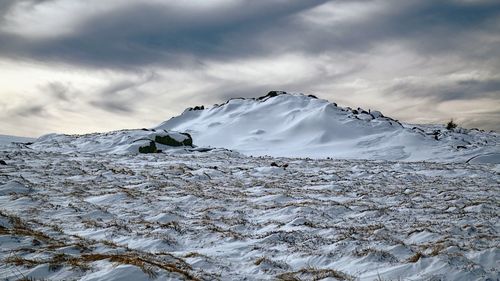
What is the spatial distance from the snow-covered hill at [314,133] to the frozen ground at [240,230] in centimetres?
3087

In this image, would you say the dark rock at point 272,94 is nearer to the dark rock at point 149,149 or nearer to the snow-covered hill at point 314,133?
the snow-covered hill at point 314,133

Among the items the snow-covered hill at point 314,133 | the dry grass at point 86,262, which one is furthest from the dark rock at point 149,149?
the dry grass at point 86,262

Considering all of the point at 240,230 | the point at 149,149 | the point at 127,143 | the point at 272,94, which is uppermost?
the point at 272,94

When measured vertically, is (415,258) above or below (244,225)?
below

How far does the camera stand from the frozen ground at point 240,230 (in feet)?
18.4

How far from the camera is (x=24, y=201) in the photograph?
1084cm

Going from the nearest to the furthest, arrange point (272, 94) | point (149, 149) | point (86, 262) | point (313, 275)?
1. point (86, 262)
2. point (313, 275)
3. point (149, 149)
4. point (272, 94)

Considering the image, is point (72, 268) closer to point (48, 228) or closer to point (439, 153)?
point (48, 228)

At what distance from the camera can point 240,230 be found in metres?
8.79

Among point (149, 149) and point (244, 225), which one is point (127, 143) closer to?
point (149, 149)

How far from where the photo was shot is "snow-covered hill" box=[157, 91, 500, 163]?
1812 inches

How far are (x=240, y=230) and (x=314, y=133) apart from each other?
48.6 meters

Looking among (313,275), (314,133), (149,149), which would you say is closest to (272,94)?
(314,133)

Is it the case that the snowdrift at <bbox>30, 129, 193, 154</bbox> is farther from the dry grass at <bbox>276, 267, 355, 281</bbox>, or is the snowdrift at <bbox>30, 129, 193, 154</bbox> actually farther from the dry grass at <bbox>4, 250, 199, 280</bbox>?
the dry grass at <bbox>276, 267, 355, 281</bbox>
